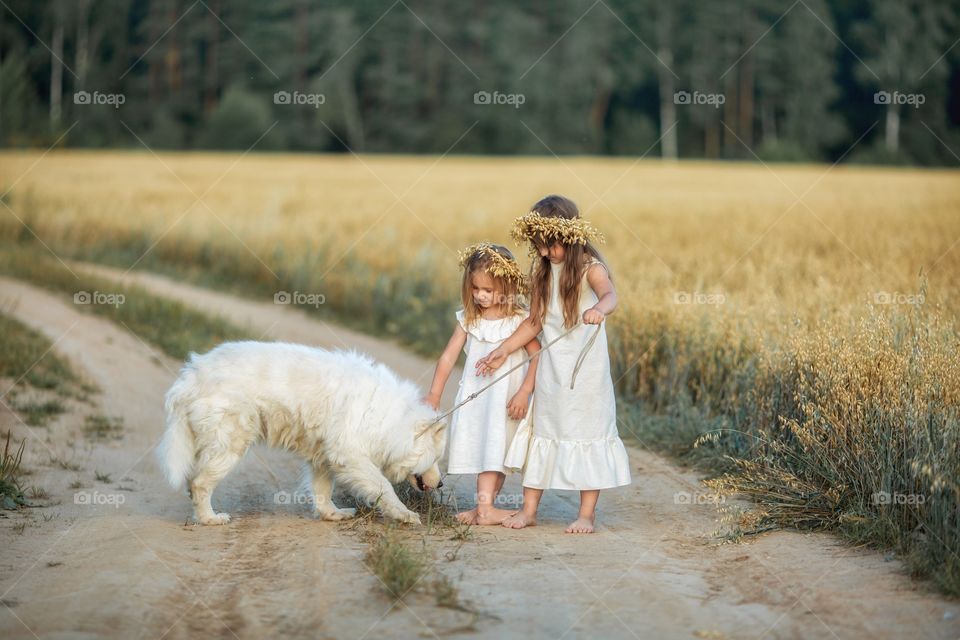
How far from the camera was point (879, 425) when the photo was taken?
6.14 metres

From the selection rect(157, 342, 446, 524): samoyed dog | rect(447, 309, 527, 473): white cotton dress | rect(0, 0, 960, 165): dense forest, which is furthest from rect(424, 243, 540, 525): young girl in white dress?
rect(0, 0, 960, 165): dense forest

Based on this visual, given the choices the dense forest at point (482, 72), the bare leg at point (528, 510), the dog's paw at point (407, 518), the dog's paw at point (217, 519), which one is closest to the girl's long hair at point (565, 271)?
the bare leg at point (528, 510)

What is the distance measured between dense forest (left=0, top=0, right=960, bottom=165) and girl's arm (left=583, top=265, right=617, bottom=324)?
44.7m

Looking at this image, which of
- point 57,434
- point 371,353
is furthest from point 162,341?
point 57,434

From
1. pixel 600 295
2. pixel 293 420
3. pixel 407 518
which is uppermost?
pixel 600 295

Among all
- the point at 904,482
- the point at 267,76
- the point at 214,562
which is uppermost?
the point at 267,76

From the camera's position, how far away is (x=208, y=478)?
618 centimetres

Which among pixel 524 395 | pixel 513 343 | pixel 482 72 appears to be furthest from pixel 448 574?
pixel 482 72

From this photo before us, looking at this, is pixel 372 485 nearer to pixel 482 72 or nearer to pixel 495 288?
pixel 495 288

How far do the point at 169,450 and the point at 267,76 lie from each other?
2053 inches

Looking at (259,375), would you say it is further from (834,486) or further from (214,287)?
(214,287)

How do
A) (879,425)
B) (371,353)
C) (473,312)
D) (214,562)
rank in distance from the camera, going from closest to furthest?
(214,562) < (879,425) < (473,312) < (371,353)

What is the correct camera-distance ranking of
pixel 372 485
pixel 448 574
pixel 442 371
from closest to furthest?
1. pixel 448 574
2. pixel 372 485
3. pixel 442 371

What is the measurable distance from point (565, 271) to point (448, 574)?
1.92m
